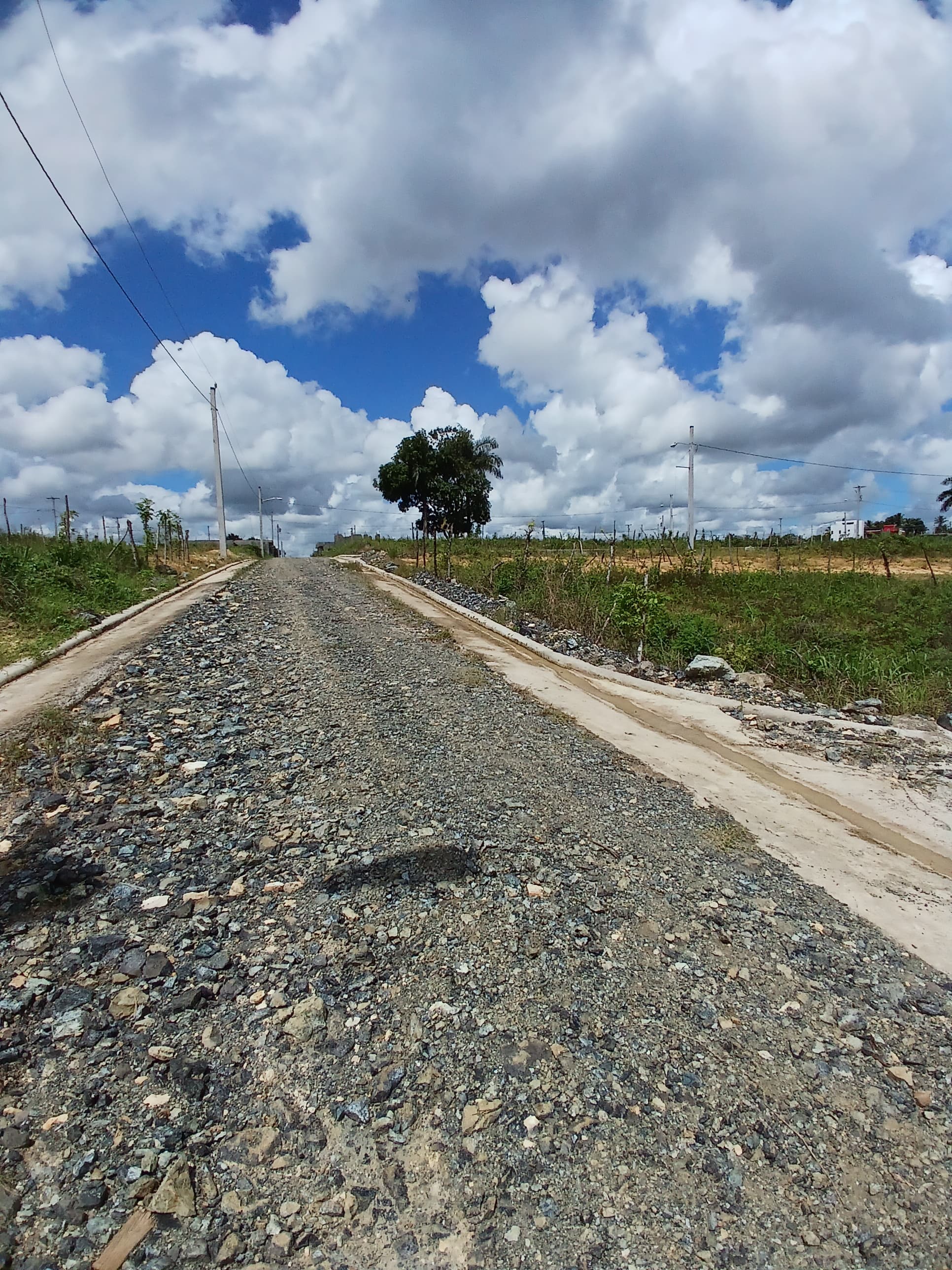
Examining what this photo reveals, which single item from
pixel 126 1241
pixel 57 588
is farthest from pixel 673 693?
pixel 57 588

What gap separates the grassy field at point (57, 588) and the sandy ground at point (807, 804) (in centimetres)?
643

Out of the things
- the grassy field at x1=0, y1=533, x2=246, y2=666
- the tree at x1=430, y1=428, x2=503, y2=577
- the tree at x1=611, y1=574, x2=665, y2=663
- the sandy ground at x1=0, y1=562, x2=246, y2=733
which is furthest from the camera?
the tree at x1=430, y1=428, x2=503, y2=577

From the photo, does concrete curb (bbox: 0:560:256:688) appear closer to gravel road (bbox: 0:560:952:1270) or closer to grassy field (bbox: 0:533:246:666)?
grassy field (bbox: 0:533:246:666)

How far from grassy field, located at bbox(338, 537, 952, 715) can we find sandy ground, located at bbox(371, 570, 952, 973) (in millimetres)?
1873

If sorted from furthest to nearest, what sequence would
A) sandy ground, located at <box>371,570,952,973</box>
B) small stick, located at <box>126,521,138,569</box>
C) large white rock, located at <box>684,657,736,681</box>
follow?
1. small stick, located at <box>126,521,138,569</box>
2. large white rock, located at <box>684,657,736,681</box>
3. sandy ground, located at <box>371,570,952,973</box>

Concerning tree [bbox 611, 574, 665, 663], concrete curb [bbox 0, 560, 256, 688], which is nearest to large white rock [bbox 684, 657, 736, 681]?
tree [bbox 611, 574, 665, 663]

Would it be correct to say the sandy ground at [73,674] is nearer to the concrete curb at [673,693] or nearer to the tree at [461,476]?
the concrete curb at [673,693]

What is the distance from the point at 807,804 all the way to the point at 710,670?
11.2 feet

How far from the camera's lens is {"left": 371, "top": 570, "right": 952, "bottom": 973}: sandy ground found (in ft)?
11.3

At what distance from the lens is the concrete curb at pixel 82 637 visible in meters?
6.91

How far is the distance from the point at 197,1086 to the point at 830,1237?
1.94m

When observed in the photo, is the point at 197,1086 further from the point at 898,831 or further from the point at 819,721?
the point at 819,721

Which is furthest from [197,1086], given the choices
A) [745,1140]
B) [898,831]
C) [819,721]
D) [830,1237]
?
[819,721]

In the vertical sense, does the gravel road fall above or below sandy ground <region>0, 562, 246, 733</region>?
below
